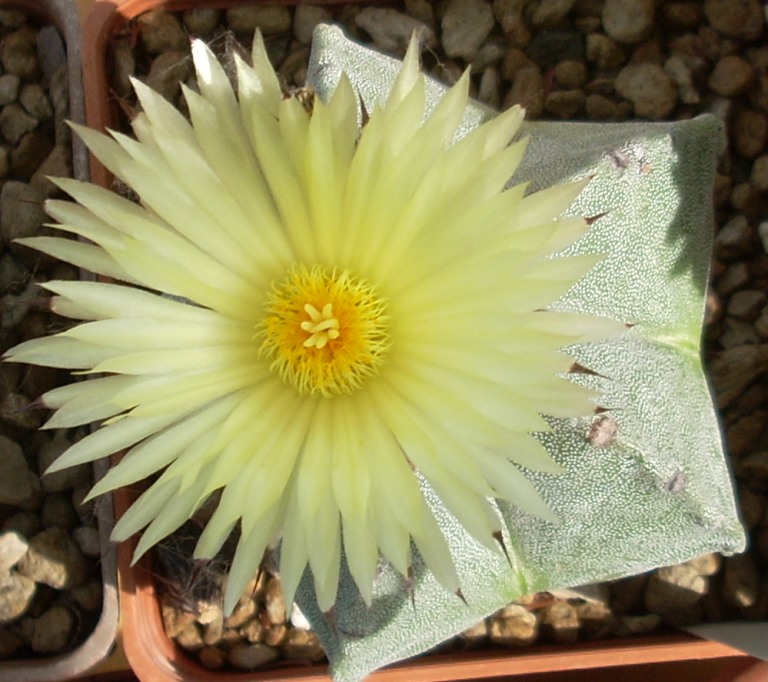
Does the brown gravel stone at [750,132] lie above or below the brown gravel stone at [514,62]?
below

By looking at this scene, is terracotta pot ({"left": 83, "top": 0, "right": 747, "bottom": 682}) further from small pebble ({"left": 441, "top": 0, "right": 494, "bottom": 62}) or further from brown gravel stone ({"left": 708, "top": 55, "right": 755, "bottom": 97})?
brown gravel stone ({"left": 708, "top": 55, "right": 755, "bottom": 97})

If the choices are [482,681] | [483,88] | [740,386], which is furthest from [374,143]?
[482,681]

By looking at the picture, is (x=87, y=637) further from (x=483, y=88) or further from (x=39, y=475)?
(x=483, y=88)

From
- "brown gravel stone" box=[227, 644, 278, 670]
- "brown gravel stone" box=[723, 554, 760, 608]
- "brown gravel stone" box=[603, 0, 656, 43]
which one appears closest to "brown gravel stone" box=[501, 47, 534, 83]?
"brown gravel stone" box=[603, 0, 656, 43]

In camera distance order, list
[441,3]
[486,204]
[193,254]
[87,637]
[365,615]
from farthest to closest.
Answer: [441,3] < [87,637] < [365,615] < [193,254] < [486,204]

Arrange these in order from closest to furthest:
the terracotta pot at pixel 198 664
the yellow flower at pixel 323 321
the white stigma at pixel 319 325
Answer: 1. the yellow flower at pixel 323 321
2. the white stigma at pixel 319 325
3. the terracotta pot at pixel 198 664

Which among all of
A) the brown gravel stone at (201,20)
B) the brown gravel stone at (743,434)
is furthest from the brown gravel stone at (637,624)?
the brown gravel stone at (201,20)

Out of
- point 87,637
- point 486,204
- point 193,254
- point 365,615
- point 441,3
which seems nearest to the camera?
point 486,204

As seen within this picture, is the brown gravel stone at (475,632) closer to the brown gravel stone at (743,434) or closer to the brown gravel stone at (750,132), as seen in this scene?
the brown gravel stone at (743,434)
